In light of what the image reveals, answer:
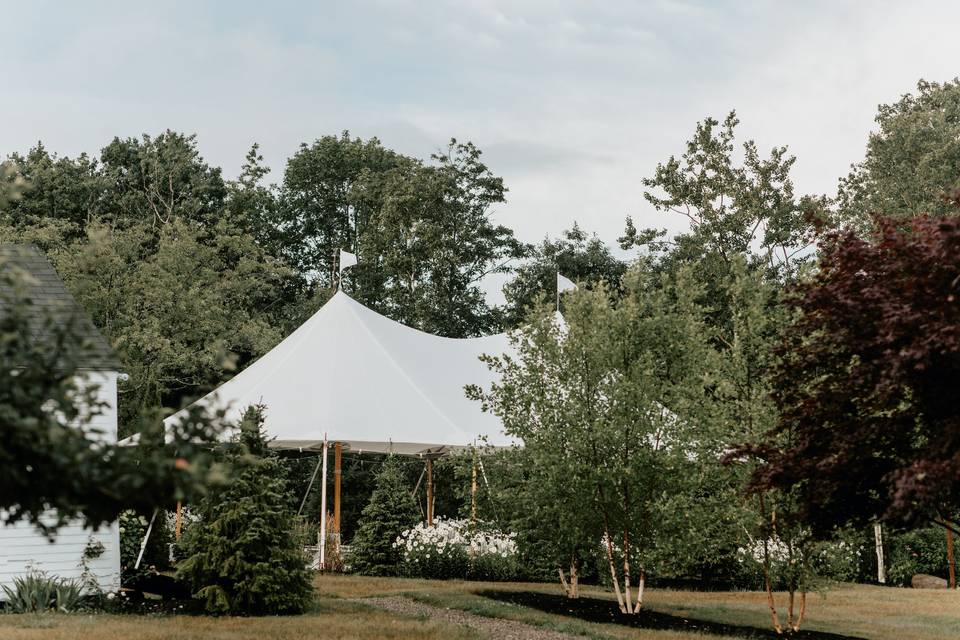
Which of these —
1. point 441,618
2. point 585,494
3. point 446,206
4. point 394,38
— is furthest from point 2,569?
point 446,206

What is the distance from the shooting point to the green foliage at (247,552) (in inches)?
501

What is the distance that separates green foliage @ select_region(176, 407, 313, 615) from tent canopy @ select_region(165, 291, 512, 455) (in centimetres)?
533

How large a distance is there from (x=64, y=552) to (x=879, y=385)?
1079 cm

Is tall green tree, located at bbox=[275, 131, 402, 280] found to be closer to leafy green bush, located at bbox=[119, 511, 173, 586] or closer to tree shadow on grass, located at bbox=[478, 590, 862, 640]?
leafy green bush, located at bbox=[119, 511, 173, 586]

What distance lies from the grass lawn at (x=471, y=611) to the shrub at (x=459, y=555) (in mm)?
706

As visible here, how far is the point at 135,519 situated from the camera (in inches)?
674

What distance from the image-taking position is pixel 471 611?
1339cm

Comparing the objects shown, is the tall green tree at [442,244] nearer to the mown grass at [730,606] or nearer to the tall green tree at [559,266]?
the tall green tree at [559,266]

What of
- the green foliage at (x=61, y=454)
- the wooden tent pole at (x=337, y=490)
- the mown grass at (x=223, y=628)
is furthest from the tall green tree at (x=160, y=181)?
the green foliage at (x=61, y=454)

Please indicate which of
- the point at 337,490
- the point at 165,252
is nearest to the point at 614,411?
the point at 337,490

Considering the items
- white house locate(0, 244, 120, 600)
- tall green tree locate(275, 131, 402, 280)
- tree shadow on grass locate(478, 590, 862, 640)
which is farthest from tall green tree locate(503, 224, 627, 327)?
white house locate(0, 244, 120, 600)

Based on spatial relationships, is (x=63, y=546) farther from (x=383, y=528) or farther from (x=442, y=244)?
(x=442, y=244)

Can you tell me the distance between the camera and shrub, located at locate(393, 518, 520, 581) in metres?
18.0

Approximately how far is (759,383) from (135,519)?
10.1 m
